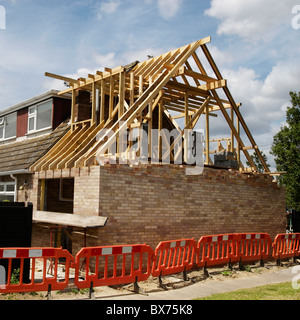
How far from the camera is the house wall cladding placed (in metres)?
9.61

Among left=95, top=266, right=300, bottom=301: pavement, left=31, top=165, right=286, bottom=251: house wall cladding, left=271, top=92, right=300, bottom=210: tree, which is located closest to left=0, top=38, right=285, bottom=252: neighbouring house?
left=31, top=165, right=286, bottom=251: house wall cladding

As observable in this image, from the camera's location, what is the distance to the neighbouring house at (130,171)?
987 cm

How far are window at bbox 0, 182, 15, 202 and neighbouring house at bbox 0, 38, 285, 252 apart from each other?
0.27 feet

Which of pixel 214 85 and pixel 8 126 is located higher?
pixel 214 85

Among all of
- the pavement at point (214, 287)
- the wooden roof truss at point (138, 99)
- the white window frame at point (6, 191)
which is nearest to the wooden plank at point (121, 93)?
the wooden roof truss at point (138, 99)

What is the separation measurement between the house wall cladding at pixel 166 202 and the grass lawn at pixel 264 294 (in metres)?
3.10

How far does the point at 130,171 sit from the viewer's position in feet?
33.0

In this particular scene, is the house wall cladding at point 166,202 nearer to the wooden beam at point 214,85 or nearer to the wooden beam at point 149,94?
the wooden beam at point 149,94

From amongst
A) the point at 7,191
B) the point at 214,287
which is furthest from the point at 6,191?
the point at 214,287
